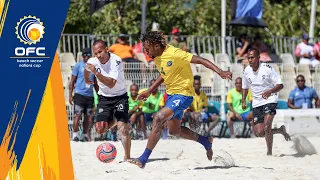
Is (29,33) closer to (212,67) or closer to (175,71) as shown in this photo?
(212,67)

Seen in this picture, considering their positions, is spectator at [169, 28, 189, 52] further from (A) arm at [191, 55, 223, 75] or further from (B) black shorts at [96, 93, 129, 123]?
(A) arm at [191, 55, 223, 75]

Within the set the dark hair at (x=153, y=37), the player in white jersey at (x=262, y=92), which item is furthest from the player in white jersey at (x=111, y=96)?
the player in white jersey at (x=262, y=92)

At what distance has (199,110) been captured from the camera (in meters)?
14.9

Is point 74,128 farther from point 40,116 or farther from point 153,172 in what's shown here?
point 40,116

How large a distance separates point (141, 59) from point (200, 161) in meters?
6.16

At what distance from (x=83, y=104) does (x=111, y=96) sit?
412cm

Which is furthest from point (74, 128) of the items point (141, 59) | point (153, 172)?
point (153, 172)

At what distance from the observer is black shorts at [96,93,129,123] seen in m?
9.64

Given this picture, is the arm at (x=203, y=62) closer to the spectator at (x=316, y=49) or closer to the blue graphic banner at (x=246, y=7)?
the blue graphic banner at (x=246, y=7)

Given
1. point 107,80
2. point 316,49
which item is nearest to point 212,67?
point 107,80

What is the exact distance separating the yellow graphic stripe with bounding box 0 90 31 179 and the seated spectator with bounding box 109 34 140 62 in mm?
9723

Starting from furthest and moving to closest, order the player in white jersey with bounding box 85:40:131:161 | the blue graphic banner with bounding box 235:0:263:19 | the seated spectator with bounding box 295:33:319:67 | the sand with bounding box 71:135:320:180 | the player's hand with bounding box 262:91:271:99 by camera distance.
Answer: the seated spectator with bounding box 295:33:319:67 → the blue graphic banner with bounding box 235:0:263:19 → the player's hand with bounding box 262:91:271:99 → the player in white jersey with bounding box 85:40:131:161 → the sand with bounding box 71:135:320:180

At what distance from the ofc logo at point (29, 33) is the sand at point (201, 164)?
121 inches

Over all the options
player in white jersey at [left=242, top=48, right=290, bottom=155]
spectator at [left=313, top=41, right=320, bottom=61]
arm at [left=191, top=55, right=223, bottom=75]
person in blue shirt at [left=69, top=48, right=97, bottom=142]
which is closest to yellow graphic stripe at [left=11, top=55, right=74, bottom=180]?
arm at [left=191, top=55, right=223, bottom=75]
